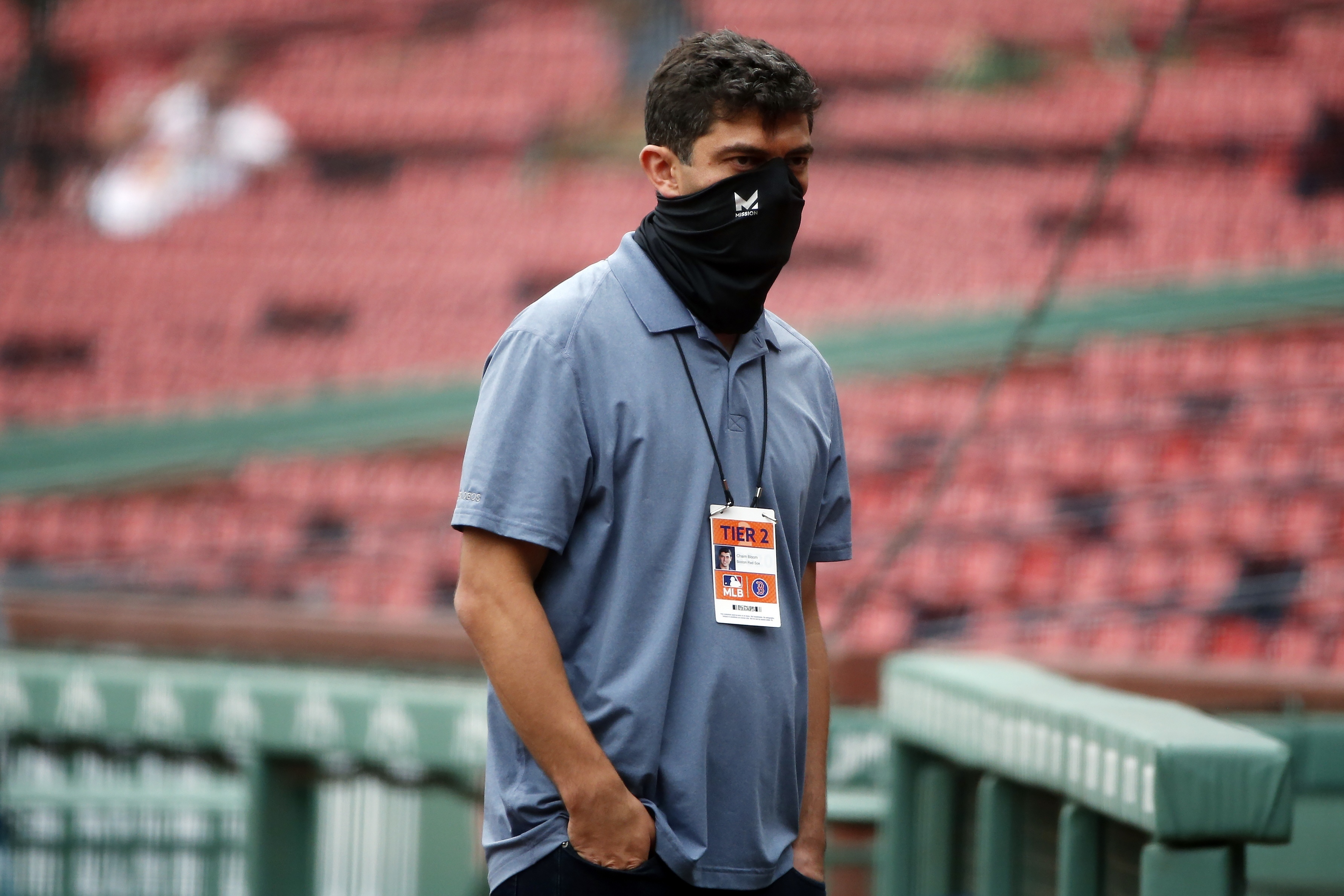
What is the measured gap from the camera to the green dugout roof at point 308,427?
23.2 ft

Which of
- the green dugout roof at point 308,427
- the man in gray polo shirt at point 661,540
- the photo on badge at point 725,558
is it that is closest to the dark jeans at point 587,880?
the man in gray polo shirt at point 661,540

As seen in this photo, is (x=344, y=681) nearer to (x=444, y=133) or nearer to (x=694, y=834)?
(x=694, y=834)

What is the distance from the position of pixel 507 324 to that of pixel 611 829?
6.30 m

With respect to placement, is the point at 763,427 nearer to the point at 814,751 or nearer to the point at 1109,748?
the point at 814,751

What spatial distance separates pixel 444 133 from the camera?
28.6 ft

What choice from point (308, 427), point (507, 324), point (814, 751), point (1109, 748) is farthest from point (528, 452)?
point (308, 427)

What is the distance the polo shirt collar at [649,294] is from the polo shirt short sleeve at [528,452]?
0.10m

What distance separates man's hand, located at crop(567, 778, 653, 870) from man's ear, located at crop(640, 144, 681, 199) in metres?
0.54

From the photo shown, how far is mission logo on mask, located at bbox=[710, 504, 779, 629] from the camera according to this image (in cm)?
131

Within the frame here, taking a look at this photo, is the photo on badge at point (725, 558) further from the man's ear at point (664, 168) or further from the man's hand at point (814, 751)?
the man's ear at point (664, 168)

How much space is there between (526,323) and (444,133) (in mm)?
7723

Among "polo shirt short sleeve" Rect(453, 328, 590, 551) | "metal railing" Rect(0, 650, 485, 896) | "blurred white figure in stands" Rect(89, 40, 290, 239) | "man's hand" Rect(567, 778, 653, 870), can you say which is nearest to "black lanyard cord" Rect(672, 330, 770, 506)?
"polo shirt short sleeve" Rect(453, 328, 590, 551)

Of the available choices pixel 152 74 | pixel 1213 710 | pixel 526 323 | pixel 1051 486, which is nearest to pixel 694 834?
pixel 526 323

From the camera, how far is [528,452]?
1.26 m
